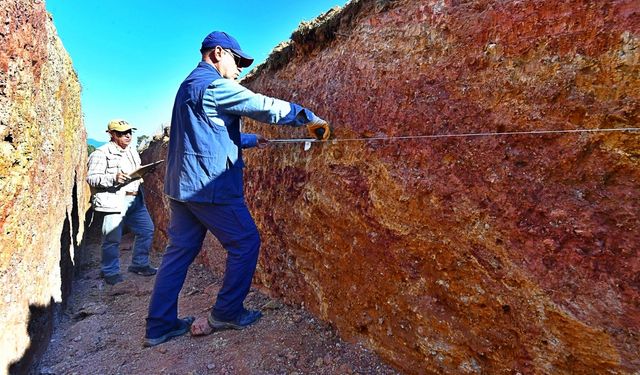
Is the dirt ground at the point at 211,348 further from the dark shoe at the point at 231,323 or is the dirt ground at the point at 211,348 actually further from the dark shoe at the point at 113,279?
the dark shoe at the point at 113,279

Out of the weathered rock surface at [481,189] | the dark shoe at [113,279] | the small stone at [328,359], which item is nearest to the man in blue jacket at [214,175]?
the weathered rock surface at [481,189]

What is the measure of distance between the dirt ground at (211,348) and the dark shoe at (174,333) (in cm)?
4

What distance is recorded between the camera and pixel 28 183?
2309 millimetres

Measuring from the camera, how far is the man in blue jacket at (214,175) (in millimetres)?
2396

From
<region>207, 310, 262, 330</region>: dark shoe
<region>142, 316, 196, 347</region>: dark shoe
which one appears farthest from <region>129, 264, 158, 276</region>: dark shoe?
<region>207, 310, 262, 330</region>: dark shoe

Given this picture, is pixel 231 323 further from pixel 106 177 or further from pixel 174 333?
pixel 106 177

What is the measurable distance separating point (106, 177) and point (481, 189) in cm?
415

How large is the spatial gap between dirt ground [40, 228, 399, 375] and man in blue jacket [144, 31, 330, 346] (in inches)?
6.5

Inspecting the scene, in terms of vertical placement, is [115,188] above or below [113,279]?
above

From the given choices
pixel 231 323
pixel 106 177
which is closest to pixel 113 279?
pixel 106 177

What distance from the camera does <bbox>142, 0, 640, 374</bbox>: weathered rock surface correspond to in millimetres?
1451

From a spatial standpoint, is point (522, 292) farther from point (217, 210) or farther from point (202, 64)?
point (202, 64)

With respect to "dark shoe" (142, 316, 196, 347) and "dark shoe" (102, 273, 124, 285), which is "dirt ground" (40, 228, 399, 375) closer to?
"dark shoe" (142, 316, 196, 347)

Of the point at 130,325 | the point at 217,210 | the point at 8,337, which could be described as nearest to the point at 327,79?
the point at 217,210
